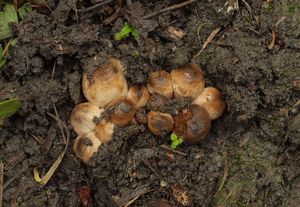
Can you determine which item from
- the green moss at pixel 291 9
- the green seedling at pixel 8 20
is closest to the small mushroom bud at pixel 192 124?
the green moss at pixel 291 9

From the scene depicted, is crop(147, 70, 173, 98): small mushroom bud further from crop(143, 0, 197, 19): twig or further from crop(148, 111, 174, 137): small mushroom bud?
crop(143, 0, 197, 19): twig

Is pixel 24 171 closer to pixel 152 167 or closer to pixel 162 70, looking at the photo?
pixel 152 167

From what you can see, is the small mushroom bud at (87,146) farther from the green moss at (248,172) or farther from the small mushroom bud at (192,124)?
the green moss at (248,172)

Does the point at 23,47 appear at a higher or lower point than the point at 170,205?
higher

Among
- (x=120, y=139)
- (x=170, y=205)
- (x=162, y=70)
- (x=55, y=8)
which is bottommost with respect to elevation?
(x=170, y=205)

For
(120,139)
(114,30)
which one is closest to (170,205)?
(120,139)

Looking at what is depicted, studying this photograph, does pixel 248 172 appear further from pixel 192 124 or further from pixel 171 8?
pixel 171 8

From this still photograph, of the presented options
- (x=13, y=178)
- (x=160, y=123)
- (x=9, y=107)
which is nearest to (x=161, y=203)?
(x=160, y=123)
